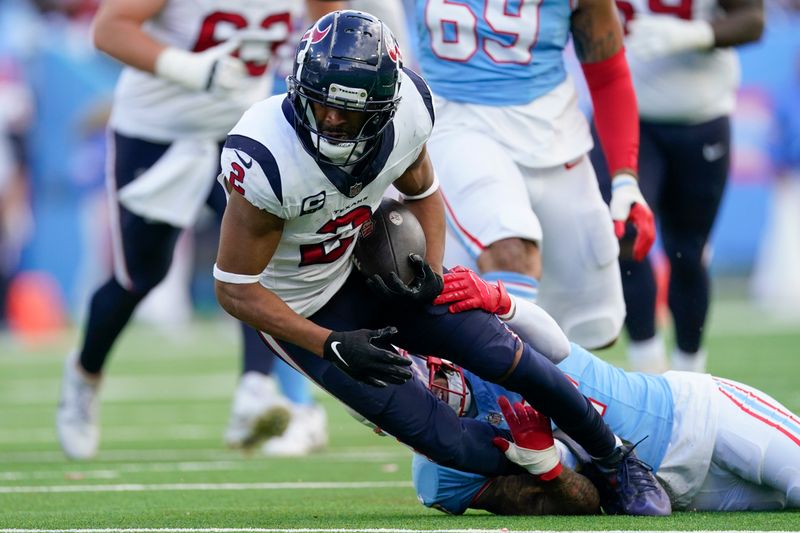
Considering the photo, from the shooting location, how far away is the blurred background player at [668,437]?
12.8 feet

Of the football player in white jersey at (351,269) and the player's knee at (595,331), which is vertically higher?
the football player in white jersey at (351,269)

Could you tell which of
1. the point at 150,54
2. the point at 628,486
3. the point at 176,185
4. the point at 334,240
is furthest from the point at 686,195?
the point at 334,240

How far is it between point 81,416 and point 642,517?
2.84m

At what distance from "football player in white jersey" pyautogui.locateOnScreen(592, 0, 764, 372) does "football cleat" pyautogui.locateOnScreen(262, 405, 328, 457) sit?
4.33ft

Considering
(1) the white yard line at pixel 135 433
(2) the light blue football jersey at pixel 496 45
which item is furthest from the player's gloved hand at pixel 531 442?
(1) the white yard line at pixel 135 433

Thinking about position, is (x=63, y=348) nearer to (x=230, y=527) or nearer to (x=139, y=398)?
(x=139, y=398)

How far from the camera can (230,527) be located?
12.1ft

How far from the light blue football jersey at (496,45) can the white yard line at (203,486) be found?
1.30 metres

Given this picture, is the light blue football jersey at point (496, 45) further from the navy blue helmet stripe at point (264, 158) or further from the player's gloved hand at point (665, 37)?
the navy blue helmet stripe at point (264, 158)

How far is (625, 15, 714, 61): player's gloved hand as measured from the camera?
5852 millimetres

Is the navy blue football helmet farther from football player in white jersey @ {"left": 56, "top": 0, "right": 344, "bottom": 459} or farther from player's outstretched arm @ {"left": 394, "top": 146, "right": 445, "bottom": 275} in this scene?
football player in white jersey @ {"left": 56, "top": 0, "right": 344, "bottom": 459}

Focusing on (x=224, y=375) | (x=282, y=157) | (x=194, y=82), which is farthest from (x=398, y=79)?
(x=224, y=375)

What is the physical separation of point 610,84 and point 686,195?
4.53ft

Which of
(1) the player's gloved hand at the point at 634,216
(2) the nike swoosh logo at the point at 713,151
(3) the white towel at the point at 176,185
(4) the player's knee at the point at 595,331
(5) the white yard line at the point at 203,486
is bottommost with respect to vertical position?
(5) the white yard line at the point at 203,486
